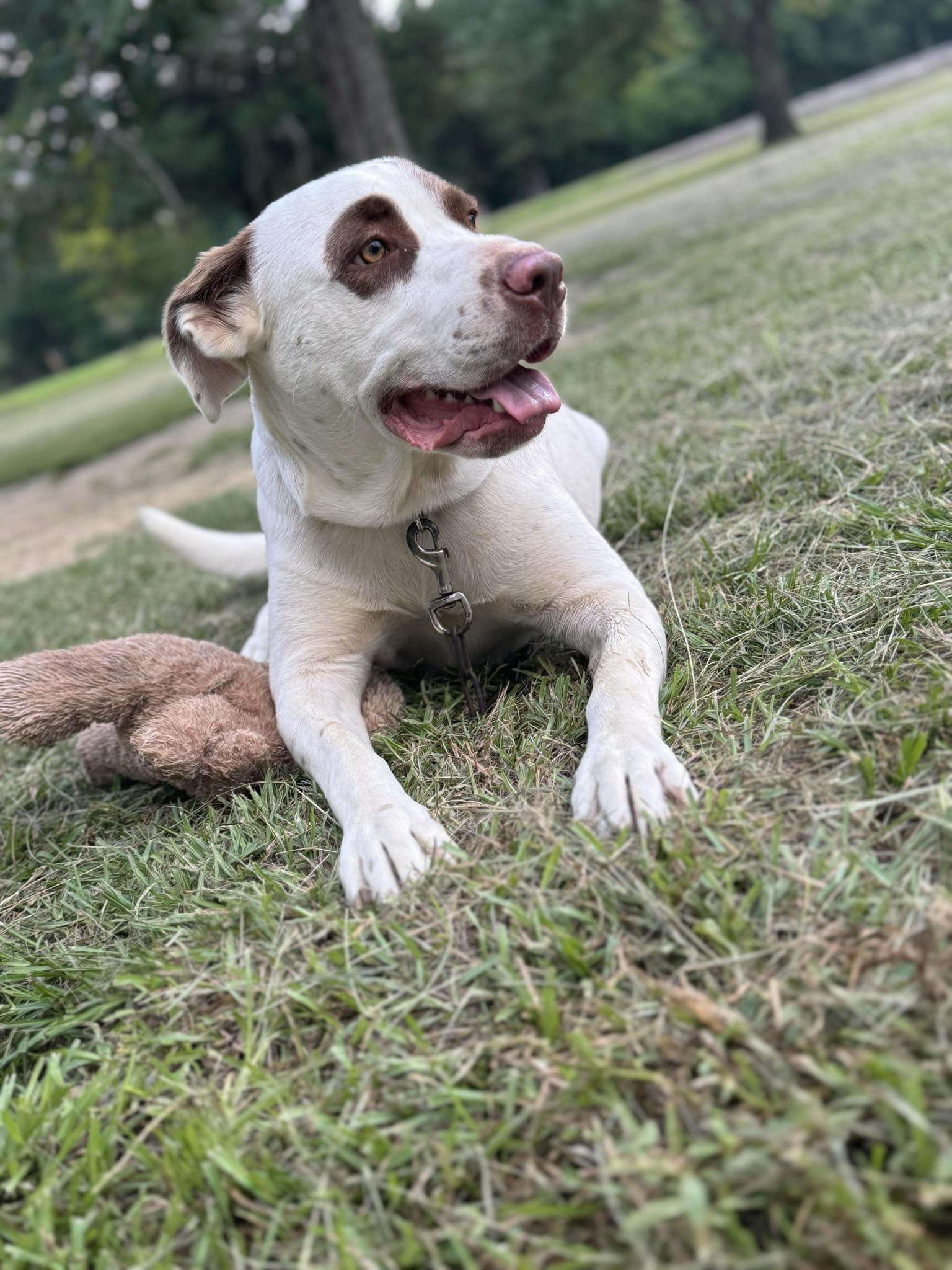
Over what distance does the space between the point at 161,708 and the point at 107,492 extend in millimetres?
7811

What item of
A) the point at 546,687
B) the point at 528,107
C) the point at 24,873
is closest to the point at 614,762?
the point at 546,687

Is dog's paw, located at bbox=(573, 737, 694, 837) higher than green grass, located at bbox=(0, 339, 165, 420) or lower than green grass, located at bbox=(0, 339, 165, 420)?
higher

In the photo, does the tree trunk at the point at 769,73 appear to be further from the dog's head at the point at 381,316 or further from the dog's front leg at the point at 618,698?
the dog's front leg at the point at 618,698

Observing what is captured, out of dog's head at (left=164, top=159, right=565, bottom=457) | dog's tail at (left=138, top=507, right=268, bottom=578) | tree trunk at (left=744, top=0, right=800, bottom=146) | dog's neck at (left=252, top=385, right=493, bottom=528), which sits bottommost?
tree trunk at (left=744, top=0, right=800, bottom=146)

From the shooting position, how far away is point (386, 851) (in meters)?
1.75

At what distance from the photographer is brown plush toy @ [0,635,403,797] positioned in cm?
223

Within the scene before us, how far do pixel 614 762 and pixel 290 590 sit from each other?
111cm

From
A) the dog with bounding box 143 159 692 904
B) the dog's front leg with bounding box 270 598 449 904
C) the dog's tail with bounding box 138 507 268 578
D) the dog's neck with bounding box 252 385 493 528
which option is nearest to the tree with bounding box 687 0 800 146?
the dog's tail with bounding box 138 507 268 578

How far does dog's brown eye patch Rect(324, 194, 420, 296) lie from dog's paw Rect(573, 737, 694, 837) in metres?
1.19

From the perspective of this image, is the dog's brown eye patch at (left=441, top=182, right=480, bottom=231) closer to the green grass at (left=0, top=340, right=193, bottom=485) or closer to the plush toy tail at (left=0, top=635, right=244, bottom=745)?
the plush toy tail at (left=0, top=635, right=244, bottom=745)

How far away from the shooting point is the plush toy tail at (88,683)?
225 cm

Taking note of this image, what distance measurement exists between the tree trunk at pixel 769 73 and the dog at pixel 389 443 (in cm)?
2504

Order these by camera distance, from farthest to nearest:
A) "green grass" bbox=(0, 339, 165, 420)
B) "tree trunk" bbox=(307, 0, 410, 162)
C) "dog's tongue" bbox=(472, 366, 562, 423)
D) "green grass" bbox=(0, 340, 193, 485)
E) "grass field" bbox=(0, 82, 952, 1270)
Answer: "green grass" bbox=(0, 339, 165, 420)
"green grass" bbox=(0, 340, 193, 485)
"tree trunk" bbox=(307, 0, 410, 162)
"dog's tongue" bbox=(472, 366, 562, 423)
"grass field" bbox=(0, 82, 952, 1270)

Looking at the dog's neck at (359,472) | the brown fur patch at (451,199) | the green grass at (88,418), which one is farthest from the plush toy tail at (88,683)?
the green grass at (88,418)
